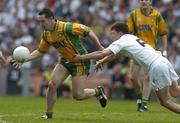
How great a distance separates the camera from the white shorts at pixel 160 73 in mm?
14125

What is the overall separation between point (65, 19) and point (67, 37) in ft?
54.6

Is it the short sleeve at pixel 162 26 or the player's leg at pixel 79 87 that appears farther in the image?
the short sleeve at pixel 162 26

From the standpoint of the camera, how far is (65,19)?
106ft

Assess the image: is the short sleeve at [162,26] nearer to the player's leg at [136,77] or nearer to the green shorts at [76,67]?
the player's leg at [136,77]

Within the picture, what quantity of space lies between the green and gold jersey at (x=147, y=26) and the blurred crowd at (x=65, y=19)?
7771 mm

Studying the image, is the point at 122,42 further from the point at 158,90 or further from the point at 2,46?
the point at 2,46

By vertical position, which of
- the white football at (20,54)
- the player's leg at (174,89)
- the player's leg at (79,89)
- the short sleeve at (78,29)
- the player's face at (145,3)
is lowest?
the player's leg at (174,89)

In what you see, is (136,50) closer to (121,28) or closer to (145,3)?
(121,28)

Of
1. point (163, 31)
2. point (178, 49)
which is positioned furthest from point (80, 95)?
point (178, 49)

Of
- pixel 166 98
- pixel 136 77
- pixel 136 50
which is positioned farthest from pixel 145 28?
pixel 166 98

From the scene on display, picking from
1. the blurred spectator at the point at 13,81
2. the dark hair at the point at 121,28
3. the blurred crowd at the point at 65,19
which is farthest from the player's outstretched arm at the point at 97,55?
the blurred spectator at the point at 13,81

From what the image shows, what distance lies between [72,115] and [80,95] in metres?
1.18

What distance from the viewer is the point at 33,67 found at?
31.3 meters

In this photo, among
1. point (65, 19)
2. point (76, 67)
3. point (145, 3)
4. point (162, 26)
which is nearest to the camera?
point (76, 67)
